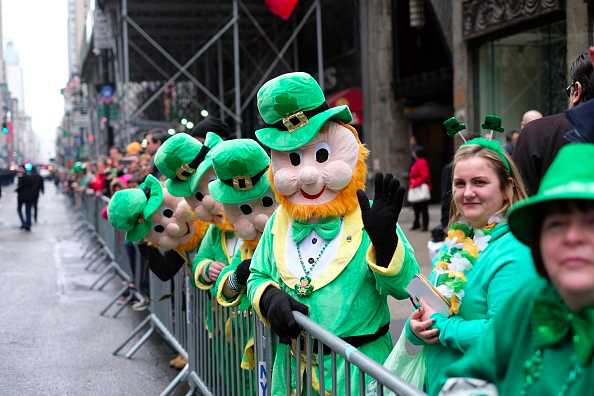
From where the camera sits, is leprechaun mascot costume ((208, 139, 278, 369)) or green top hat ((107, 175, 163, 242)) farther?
green top hat ((107, 175, 163, 242))

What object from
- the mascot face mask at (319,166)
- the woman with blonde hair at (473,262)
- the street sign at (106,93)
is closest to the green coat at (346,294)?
the mascot face mask at (319,166)

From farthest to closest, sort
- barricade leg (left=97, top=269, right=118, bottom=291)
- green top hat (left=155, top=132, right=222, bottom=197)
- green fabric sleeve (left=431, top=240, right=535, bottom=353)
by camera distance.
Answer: barricade leg (left=97, top=269, right=118, bottom=291) < green top hat (left=155, top=132, right=222, bottom=197) < green fabric sleeve (left=431, top=240, right=535, bottom=353)

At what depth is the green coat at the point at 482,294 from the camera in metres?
2.52

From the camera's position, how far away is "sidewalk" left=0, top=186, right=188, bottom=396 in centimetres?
616

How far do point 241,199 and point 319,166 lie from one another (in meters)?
0.88

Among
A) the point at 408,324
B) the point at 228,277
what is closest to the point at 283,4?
the point at 228,277

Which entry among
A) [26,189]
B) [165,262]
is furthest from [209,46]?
[165,262]

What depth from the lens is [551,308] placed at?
5.30 feet

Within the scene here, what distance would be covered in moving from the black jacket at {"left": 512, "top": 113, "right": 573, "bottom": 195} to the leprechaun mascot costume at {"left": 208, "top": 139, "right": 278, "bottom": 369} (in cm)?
139

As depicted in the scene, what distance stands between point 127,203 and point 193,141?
0.70 metres

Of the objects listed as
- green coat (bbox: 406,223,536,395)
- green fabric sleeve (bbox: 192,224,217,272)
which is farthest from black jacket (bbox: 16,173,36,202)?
green coat (bbox: 406,223,536,395)

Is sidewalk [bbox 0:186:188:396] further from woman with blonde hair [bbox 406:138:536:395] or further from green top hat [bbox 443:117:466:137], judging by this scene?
woman with blonde hair [bbox 406:138:536:395]

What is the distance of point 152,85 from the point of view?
3791 cm

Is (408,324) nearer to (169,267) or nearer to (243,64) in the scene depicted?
(169,267)
